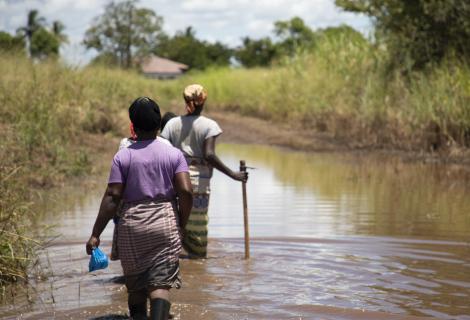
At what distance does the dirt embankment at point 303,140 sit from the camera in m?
17.0

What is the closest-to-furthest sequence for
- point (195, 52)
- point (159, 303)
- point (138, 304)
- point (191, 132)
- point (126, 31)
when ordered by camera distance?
point (159, 303) → point (138, 304) → point (191, 132) → point (126, 31) → point (195, 52)

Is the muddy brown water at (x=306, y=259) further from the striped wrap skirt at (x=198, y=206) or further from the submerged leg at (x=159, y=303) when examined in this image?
the submerged leg at (x=159, y=303)

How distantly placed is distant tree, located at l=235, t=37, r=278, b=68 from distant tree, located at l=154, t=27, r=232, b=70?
1732 mm

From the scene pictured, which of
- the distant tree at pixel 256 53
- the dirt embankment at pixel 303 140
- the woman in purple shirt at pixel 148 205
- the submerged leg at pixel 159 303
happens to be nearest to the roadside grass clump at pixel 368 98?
the dirt embankment at pixel 303 140

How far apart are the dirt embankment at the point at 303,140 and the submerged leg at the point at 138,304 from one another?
11.7 m

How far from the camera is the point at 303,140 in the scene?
891 inches

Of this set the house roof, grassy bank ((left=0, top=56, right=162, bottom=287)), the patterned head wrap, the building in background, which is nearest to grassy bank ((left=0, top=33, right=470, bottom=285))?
grassy bank ((left=0, top=56, right=162, bottom=287))

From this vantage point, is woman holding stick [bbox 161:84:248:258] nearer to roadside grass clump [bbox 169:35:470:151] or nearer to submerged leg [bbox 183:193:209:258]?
submerged leg [bbox 183:193:209:258]

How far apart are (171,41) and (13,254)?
8637cm

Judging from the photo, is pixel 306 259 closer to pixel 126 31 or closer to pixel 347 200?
pixel 347 200

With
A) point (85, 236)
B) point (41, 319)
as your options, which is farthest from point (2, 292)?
point (85, 236)

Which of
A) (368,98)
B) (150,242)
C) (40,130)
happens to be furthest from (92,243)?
(368,98)

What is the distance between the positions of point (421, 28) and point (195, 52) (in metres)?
67.1

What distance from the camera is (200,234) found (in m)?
Result: 8.03
